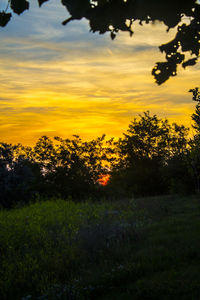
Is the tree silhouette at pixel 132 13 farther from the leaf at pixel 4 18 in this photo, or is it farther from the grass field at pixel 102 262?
the grass field at pixel 102 262

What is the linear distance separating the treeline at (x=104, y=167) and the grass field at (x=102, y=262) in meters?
8.88

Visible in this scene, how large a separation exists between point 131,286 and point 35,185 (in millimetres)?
18815

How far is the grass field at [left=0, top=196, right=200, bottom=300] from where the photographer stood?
5.61 metres

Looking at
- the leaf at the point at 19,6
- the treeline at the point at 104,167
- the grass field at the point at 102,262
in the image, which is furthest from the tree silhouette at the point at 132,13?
the treeline at the point at 104,167

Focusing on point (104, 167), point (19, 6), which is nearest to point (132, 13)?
point (19, 6)

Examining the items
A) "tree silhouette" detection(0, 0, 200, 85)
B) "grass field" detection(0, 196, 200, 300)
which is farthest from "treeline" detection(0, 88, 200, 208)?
"tree silhouette" detection(0, 0, 200, 85)

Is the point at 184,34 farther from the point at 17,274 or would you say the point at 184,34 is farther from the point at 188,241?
the point at 188,241

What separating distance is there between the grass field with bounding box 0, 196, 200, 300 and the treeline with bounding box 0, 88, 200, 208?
8.88 m

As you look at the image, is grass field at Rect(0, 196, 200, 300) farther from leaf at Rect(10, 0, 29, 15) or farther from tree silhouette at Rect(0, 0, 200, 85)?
leaf at Rect(10, 0, 29, 15)

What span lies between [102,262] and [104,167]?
1943 cm

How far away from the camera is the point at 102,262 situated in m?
7.26

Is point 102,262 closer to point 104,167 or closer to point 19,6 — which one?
point 19,6

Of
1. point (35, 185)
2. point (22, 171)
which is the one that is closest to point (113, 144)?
point (35, 185)

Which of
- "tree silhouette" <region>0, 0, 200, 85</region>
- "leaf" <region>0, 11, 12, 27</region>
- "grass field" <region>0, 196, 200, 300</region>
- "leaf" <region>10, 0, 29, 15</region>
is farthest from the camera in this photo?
"grass field" <region>0, 196, 200, 300</region>
